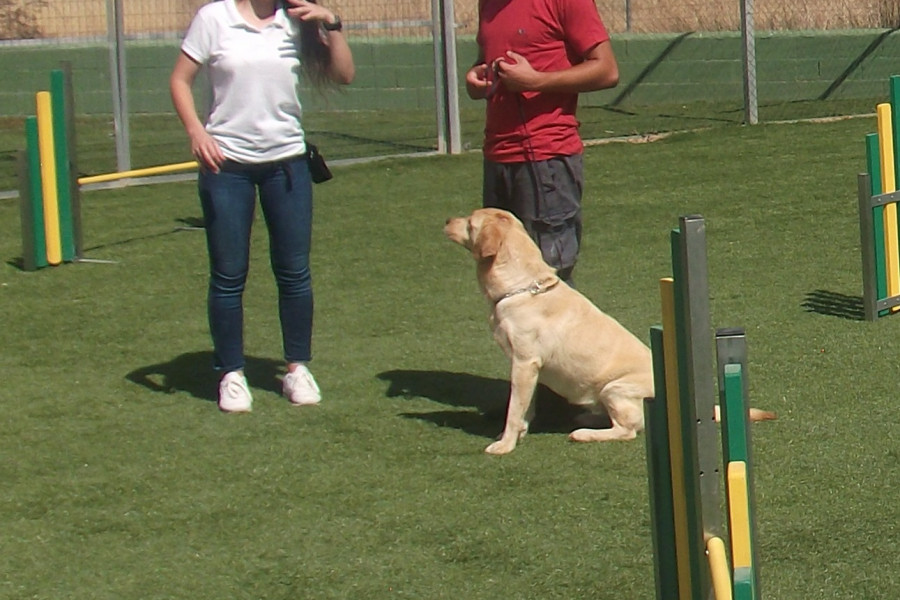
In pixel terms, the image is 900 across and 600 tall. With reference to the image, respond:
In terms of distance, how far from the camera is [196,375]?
21.7ft

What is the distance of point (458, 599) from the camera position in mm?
3996

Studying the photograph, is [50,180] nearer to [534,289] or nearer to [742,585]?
[534,289]

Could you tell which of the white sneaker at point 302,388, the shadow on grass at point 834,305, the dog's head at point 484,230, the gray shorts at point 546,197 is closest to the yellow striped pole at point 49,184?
the white sneaker at point 302,388

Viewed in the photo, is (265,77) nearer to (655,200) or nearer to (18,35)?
(655,200)

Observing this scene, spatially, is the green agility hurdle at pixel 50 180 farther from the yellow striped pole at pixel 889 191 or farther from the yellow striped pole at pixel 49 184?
the yellow striped pole at pixel 889 191

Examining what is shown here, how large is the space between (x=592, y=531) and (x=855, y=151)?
8.26 meters

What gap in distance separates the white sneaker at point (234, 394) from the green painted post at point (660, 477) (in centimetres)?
290

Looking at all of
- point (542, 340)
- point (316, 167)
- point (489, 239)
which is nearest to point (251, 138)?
point (316, 167)

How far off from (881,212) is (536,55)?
2.30 metres

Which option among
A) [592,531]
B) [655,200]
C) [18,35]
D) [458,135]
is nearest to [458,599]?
[592,531]

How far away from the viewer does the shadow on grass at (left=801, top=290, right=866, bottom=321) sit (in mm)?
7066

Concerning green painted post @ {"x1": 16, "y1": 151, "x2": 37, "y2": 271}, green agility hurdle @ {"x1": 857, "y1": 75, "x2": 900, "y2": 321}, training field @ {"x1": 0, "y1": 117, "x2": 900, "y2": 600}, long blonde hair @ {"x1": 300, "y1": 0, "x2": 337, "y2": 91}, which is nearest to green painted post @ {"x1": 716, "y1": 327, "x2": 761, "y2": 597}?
training field @ {"x1": 0, "y1": 117, "x2": 900, "y2": 600}

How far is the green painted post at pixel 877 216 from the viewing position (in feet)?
22.4

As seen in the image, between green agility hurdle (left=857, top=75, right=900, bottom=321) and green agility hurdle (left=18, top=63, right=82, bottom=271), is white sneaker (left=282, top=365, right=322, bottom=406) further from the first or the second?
green agility hurdle (left=18, top=63, right=82, bottom=271)
